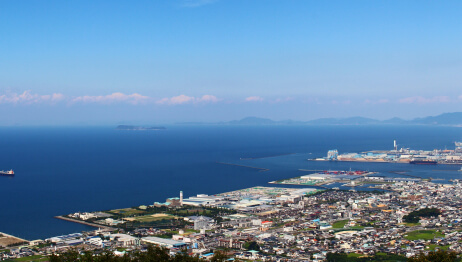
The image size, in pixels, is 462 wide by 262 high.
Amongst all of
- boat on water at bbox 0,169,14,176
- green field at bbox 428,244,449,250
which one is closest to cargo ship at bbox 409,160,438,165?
green field at bbox 428,244,449,250

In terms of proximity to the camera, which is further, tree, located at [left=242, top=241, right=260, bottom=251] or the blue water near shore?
the blue water near shore

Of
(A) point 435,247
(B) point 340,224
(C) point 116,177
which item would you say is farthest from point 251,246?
(C) point 116,177

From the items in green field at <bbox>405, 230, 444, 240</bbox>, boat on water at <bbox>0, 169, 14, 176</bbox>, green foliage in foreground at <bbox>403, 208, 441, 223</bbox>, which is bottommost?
green field at <bbox>405, 230, 444, 240</bbox>

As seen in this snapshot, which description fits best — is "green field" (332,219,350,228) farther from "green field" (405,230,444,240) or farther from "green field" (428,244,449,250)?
"green field" (428,244,449,250)

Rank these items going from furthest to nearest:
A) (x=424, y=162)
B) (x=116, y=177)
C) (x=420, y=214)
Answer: (x=424, y=162), (x=116, y=177), (x=420, y=214)

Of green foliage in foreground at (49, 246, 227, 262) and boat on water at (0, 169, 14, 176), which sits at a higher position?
green foliage in foreground at (49, 246, 227, 262)

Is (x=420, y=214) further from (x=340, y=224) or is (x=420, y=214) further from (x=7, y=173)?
(x=7, y=173)

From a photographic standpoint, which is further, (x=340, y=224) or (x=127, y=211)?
(x=127, y=211)

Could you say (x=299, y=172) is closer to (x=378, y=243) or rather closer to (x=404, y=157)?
(x=404, y=157)

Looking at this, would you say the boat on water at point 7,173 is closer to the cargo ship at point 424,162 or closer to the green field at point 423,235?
the green field at point 423,235
